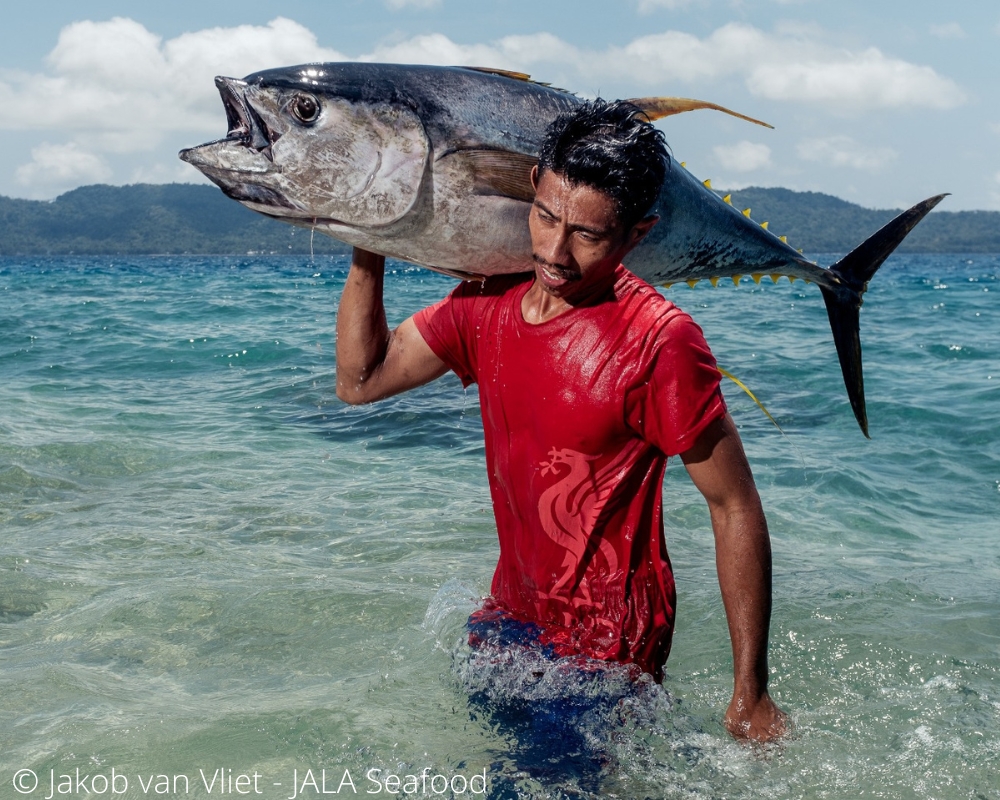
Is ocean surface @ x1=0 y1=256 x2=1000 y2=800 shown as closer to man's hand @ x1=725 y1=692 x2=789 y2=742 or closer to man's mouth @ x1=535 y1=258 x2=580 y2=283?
man's hand @ x1=725 y1=692 x2=789 y2=742

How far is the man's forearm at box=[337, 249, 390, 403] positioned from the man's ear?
0.63 metres

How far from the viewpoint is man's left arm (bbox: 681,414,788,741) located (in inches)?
83.3

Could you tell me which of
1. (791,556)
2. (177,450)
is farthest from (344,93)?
(177,450)

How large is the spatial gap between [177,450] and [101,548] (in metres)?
2.33

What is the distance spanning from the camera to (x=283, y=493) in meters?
6.04

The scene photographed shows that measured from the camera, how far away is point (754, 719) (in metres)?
2.24

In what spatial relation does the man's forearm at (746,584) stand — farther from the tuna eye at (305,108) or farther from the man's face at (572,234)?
the tuna eye at (305,108)

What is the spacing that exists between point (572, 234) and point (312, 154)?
1.84 ft

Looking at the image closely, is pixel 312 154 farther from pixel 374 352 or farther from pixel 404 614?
pixel 404 614

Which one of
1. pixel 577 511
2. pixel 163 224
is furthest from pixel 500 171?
pixel 163 224

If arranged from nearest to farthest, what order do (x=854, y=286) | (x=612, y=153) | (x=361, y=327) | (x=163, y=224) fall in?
(x=612, y=153) → (x=361, y=327) → (x=854, y=286) → (x=163, y=224)

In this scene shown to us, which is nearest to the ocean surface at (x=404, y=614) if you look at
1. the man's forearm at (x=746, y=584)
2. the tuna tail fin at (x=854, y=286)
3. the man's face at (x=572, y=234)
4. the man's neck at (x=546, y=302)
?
the man's forearm at (x=746, y=584)

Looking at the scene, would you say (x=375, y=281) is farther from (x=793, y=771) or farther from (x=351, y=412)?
(x=351, y=412)

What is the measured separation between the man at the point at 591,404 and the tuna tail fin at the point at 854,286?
98 centimetres
